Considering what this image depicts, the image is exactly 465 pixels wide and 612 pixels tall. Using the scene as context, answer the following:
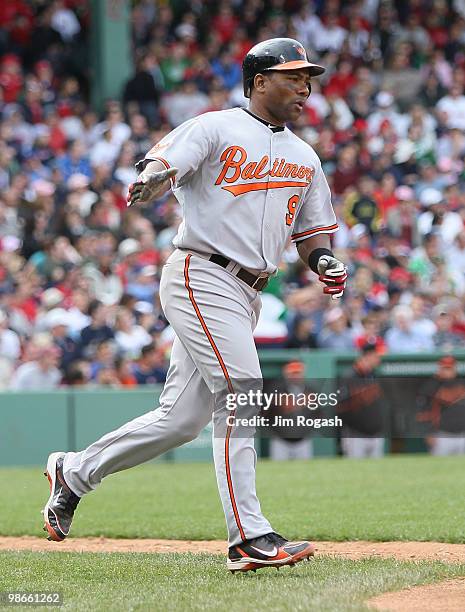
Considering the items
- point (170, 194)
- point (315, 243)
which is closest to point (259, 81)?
point (315, 243)

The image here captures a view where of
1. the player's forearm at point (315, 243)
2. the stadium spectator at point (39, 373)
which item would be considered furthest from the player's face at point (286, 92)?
the stadium spectator at point (39, 373)

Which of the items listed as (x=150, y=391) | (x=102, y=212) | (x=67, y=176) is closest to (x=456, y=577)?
(x=150, y=391)

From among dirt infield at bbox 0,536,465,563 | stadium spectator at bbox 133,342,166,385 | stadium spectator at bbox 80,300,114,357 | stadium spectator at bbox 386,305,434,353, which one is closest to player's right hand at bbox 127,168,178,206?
dirt infield at bbox 0,536,465,563

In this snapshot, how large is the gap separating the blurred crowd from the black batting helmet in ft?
23.1

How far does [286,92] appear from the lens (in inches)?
195

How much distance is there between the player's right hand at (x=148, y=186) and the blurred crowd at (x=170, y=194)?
7.32 m

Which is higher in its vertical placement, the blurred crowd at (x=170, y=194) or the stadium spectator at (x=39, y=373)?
the blurred crowd at (x=170, y=194)

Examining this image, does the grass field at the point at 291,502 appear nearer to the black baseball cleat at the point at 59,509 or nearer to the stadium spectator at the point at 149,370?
the stadium spectator at the point at 149,370

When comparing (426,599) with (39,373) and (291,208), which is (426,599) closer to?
(291,208)

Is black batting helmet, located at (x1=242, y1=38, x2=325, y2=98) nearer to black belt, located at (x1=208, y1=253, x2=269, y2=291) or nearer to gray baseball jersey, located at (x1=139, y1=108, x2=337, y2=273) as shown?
gray baseball jersey, located at (x1=139, y1=108, x2=337, y2=273)

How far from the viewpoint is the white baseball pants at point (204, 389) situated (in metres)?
4.72

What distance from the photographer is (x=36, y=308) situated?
41.7 feet

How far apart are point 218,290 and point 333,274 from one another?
53 centimetres

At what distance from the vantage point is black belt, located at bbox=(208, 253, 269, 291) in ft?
16.1
